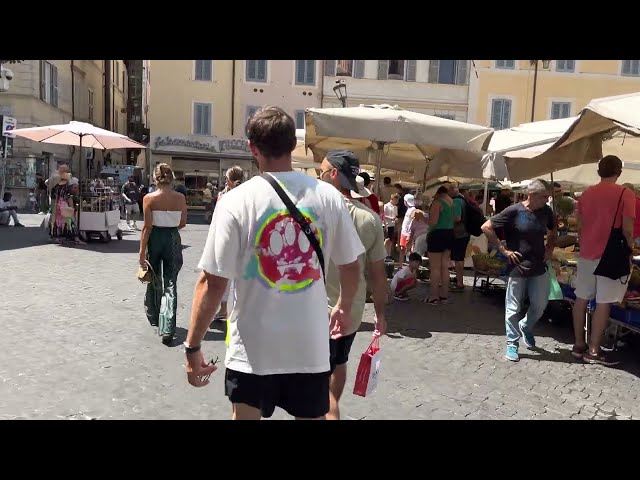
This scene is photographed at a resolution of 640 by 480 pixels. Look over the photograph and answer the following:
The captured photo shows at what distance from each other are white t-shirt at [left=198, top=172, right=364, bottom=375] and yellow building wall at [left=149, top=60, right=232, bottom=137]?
29092 mm

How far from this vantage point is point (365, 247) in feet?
11.3

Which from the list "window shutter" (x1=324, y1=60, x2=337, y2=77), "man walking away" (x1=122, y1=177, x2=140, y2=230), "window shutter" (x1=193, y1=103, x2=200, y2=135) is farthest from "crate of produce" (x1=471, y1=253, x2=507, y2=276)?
"window shutter" (x1=193, y1=103, x2=200, y2=135)

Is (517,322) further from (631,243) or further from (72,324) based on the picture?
(72,324)

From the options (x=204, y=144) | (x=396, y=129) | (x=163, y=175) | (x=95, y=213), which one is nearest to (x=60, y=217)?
(x=95, y=213)

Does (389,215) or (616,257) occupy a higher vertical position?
(616,257)

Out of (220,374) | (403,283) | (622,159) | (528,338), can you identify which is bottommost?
(220,374)

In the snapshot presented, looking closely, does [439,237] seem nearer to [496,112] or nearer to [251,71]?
[496,112]

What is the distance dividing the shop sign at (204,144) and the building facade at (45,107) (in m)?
3.91

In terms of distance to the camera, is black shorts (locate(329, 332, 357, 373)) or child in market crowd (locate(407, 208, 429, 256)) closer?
black shorts (locate(329, 332, 357, 373))

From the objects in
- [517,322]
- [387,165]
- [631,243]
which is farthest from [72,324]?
[387,165]

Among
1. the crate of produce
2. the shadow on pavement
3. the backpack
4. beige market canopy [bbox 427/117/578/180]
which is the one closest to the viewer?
beige market canopy [bbox 427/117/578/180]

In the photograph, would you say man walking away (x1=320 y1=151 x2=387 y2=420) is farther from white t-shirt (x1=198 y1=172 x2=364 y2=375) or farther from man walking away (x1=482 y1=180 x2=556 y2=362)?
man walking away (x1=482 y1=180 x2=556 y2=362)

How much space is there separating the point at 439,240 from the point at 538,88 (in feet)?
77.6

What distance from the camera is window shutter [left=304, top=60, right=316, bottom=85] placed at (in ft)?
96.1
